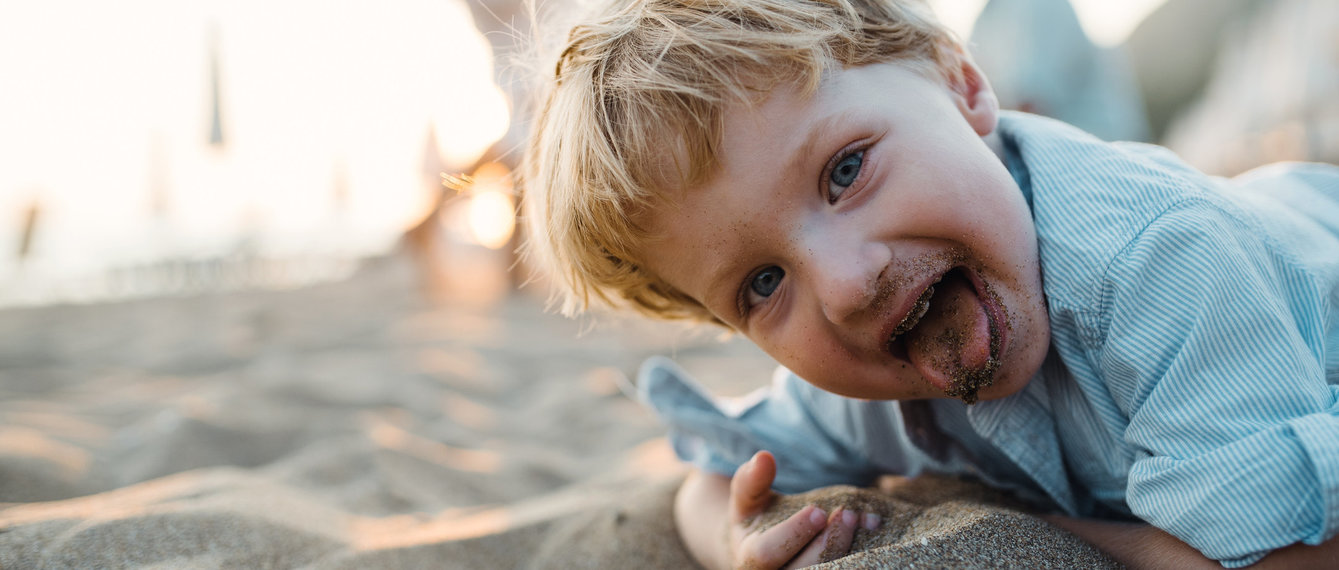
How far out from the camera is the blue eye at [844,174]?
3.79 ft

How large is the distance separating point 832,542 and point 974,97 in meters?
0.77

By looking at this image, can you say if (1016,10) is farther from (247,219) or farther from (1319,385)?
(247,219)

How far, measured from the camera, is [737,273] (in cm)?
123

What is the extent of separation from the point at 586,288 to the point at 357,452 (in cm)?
95

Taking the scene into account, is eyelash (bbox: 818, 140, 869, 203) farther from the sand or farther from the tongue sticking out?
the sand

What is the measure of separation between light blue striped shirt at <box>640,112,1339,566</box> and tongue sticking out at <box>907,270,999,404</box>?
11 centimetres

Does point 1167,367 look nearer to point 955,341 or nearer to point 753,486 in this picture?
point 955,341

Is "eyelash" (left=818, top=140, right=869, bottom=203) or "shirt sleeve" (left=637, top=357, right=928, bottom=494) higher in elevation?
"eyelash" (left=818, top=140, right=869, bottom=203)

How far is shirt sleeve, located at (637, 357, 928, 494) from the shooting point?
1672 mm

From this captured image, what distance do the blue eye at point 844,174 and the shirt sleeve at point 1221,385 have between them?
13.6 inches

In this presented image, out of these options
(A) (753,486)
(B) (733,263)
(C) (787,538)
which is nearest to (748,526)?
(A) (753,486)

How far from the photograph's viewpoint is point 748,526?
139 centimetres

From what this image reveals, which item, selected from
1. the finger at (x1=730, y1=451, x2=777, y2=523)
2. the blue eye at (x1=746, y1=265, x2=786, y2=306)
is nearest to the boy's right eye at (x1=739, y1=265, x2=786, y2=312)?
the blue eye at (x1=746, y1=265, x2=786, y2=306)

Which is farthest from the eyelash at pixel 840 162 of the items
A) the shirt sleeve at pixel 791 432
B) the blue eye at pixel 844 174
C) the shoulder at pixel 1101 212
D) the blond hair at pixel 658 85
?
the shirt sleeve at pixel 791 432
